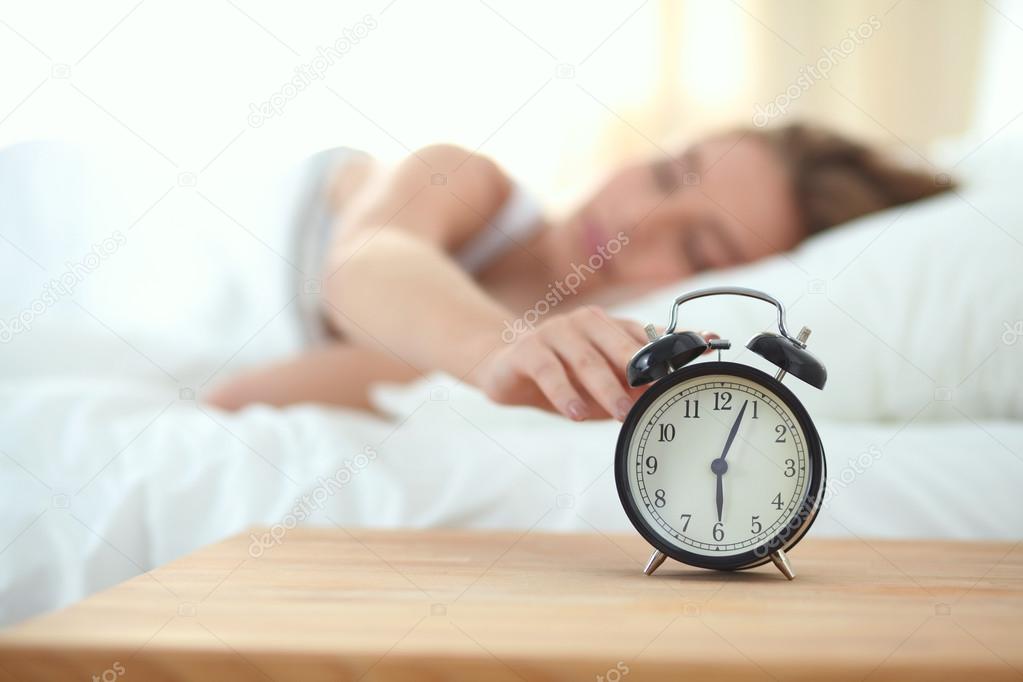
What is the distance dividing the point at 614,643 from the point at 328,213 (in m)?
1.33

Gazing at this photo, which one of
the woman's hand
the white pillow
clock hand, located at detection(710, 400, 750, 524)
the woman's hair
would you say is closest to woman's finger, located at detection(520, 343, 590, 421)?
the woman's hand

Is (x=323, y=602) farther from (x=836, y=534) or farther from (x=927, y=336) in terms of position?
(x=927, y=336)

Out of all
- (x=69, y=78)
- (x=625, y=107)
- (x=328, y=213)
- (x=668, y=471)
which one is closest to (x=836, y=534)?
(x=668, y=471)

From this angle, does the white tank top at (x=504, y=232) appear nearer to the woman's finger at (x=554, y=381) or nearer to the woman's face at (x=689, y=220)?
the woman's face at (x=689, y=220)

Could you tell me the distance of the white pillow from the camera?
1.20m

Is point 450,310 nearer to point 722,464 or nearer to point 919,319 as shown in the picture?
point 722,464

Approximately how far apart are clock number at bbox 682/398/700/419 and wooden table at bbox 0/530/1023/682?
0.12m

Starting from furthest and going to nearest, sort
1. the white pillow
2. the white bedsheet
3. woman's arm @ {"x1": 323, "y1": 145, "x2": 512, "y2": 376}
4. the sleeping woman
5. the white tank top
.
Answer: the white tank top → the sleeping woman → the white pillow → woman's arm @ {"x1": 323, "y1": 145, "x2": 512, "y2": 376} → the white bedsheet

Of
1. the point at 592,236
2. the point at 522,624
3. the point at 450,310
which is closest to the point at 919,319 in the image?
the point at 450,310

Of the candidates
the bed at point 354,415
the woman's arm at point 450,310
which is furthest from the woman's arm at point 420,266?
the bed at point 354,415

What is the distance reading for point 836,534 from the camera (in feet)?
3.11

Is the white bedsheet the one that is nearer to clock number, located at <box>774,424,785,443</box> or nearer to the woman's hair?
clock number, located at <box>774,424,785,443</box>

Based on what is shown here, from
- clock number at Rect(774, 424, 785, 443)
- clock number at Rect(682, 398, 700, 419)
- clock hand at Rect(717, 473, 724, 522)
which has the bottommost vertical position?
clock hand at Rect(717, 473, 724, 522)

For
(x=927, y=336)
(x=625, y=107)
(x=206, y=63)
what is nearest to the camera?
(x=927, y=336)
